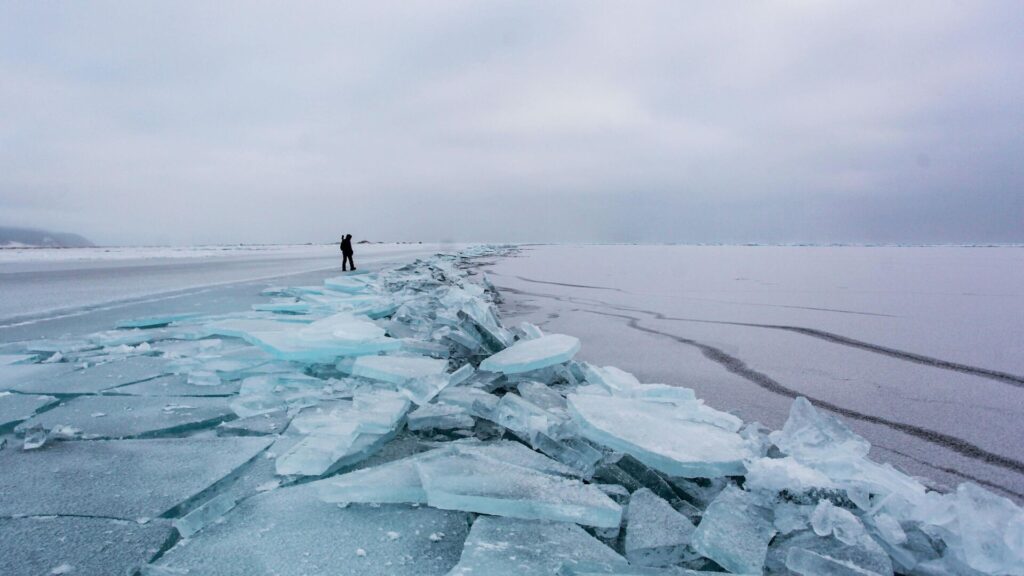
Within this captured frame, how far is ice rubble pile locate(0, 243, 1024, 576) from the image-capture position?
101 centimetres

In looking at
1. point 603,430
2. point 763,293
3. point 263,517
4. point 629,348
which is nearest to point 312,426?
point 263,517

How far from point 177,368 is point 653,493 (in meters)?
2.27

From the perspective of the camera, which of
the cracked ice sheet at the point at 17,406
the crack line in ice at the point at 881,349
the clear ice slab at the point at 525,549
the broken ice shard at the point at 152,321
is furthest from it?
the broken ice shard at the point at 152,321

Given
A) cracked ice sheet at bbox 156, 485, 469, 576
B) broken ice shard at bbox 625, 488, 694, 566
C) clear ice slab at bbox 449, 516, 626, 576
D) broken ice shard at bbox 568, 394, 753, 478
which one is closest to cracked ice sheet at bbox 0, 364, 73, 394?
cracked ice sheet at bbox 156, 485, 469, 576

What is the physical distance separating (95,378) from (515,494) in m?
2.16

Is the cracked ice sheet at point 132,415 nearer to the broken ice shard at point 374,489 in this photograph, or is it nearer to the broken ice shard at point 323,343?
the broken ice shard at point 323,343

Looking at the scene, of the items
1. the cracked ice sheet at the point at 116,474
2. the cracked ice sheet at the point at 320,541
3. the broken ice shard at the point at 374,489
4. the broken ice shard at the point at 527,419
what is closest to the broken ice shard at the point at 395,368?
the broken ice shard at the point at 527,419

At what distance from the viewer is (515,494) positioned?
115 centimetres

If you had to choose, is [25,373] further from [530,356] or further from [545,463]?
[545,463]

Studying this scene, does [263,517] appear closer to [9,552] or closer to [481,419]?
[9,552]

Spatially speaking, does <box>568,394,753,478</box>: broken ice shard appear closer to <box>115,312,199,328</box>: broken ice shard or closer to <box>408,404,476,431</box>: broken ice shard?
<box>408,404,476,431</box>: broken ice shard

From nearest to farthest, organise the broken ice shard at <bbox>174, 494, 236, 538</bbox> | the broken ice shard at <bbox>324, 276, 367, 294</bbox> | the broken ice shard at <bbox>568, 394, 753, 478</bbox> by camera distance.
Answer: the broken ice shard at <bbox>174, 494, 236, 538</bbox> < the broken ice shard at <bbox>568, 394, 753, 478</bbox> < the broken ice shard at <bbox>324, 276, 367, 294</bbox>

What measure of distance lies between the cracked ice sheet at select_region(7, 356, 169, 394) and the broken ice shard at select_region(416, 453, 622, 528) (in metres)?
1.74

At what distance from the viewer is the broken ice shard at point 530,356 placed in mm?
2186
